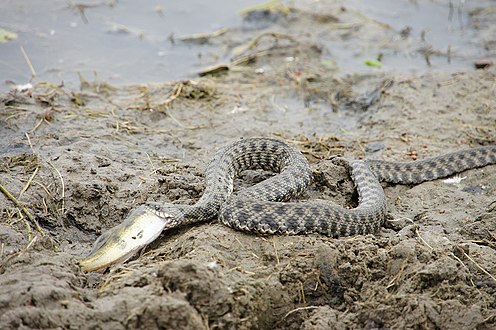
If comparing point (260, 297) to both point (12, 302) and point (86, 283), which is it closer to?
point (86, 283)

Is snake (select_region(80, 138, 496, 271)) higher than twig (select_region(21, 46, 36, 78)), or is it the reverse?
twig (select_region(21, 46, 36, 78))

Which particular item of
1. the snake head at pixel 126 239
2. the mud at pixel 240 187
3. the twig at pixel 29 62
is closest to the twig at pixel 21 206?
the mud at pixel 240 187

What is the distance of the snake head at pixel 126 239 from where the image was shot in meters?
7.20

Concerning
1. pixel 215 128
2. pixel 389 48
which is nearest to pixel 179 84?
pixel 215 128

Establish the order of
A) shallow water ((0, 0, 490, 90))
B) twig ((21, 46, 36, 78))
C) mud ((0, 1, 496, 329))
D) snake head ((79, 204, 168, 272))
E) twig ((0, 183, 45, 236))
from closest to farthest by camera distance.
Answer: mud ((0, 1, 496, 329)), snake head ((79, 204, 168, 272)), twig ((0, 183, 45, 236)), twig ((21, 46, 36, 78)), shallow water ((0, 0, 490, 90))

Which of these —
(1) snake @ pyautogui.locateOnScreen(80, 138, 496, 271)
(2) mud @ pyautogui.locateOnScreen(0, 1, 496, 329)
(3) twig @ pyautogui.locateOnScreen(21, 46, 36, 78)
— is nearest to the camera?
(2) mud @ pyautogui.locateOnScreen(0, 1, 496, 329)

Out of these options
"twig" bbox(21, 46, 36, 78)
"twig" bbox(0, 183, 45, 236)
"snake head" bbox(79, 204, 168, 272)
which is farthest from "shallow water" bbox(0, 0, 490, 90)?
"snake head" bbox(79, 204, 168, 272)

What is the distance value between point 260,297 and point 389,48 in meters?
9.93

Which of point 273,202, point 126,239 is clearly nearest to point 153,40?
point 273,202

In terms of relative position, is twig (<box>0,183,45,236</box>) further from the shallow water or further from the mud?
the shallow water

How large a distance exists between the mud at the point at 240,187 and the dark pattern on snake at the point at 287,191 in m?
0.18

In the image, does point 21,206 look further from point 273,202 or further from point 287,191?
point 287,191

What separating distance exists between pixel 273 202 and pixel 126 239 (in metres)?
1.88

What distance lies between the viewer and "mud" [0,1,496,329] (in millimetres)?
6512
